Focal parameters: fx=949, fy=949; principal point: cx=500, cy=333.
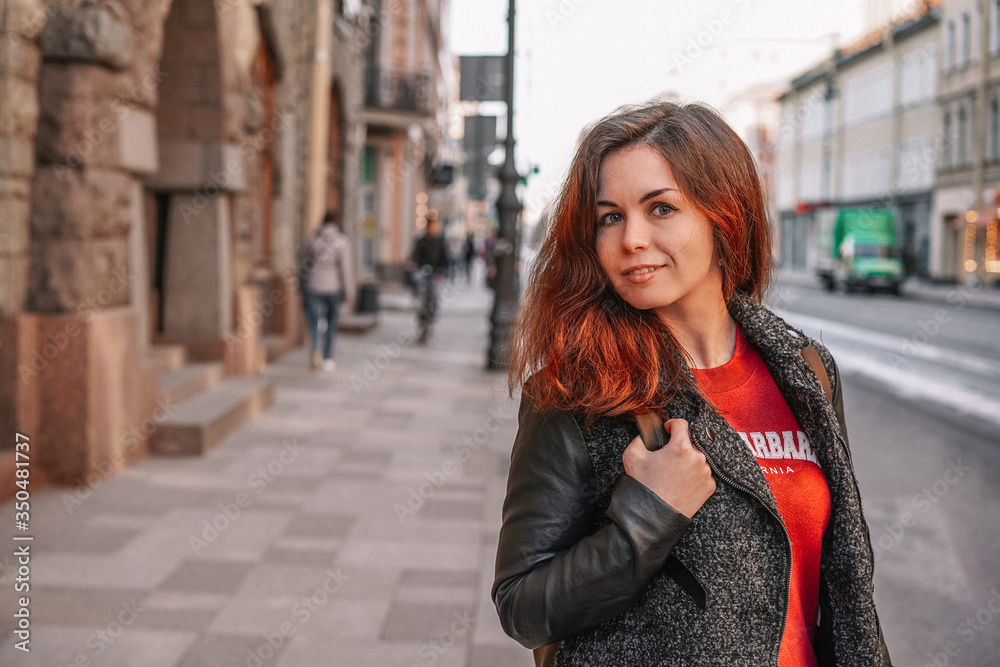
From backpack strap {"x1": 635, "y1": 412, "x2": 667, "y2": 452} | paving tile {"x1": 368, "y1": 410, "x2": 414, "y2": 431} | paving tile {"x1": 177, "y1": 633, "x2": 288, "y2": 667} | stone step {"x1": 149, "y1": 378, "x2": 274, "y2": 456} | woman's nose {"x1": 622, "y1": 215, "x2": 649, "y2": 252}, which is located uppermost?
woman's nose {"x1": 622, "y1": 215, "x2": 649, "y2": 252}

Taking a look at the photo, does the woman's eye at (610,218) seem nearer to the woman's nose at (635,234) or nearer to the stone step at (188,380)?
the woman's nose at (635,234)

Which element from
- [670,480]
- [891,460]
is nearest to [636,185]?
[670,480]

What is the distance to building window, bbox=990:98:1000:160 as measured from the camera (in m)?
33.2

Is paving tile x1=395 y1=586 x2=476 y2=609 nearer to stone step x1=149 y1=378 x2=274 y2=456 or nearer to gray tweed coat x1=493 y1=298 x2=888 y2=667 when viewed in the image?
gray tweed coat x1=493 y1=298 x2=888 y2=667

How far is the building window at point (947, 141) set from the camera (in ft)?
121

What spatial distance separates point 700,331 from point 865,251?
1256 inches

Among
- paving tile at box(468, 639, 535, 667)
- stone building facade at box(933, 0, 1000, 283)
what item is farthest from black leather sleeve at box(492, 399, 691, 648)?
stone building facade at box(933, 0, 1000, 283)

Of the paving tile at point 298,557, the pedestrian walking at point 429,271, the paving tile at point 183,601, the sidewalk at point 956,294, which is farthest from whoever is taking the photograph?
the sidewalk at point 956,294

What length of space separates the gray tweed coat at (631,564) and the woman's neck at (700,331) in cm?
17

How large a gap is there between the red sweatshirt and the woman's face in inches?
6.9

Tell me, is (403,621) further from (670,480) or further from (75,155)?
(75,155)

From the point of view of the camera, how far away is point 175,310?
8789 mm

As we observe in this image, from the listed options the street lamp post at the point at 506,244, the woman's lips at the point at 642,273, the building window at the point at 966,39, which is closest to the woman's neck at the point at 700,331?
the woman's lips at the point at 642,273

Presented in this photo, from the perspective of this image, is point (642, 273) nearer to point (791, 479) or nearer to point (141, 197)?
point (791, 479)
